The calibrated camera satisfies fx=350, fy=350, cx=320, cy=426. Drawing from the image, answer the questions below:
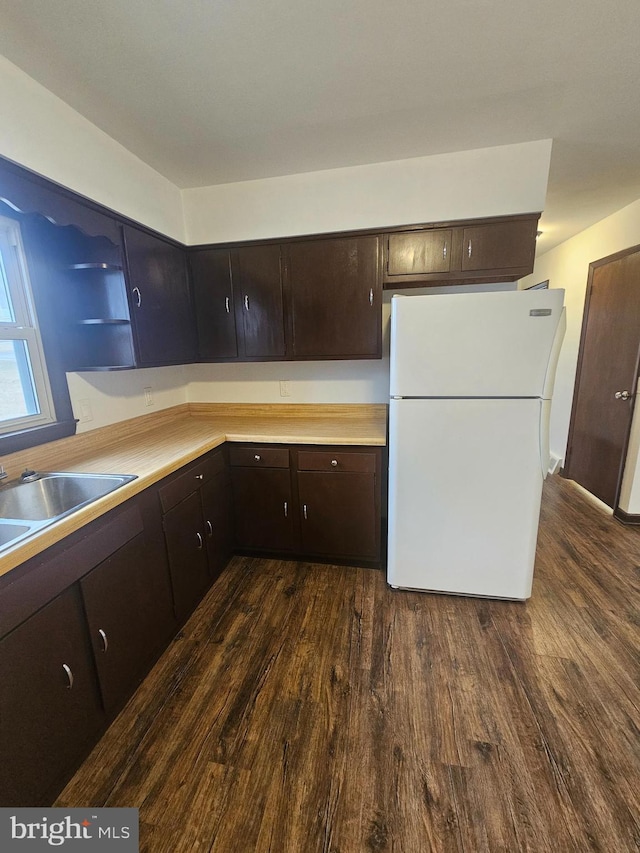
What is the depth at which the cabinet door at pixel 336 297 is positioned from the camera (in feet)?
7.25

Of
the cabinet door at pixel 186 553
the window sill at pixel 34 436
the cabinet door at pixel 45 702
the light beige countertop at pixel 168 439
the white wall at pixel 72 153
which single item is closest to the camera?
the cabinet door at pixel 45 702

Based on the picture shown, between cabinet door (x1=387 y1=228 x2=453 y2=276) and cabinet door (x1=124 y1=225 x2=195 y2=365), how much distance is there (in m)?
1.38

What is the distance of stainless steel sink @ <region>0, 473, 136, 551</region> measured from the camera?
1411 millimetres

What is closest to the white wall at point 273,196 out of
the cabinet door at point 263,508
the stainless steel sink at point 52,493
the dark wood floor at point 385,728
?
the stainless steel sink at point 52,493

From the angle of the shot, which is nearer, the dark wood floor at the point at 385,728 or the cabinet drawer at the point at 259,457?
the dark wood floor at the point at 385,728

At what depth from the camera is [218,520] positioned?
87.0 inches

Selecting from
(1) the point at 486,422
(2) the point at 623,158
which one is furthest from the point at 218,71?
(2) the point at 623,158

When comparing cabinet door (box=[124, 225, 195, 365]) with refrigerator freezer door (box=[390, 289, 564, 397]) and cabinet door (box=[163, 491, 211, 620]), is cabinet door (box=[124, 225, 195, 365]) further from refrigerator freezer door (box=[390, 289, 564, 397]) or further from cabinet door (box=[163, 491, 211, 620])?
refrigerator freezer door (box=[390, 289, 564, 397])

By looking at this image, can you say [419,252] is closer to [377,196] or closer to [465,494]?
[377,196]

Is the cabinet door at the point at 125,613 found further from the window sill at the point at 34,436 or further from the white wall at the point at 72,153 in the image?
the white wall at the point at 72,153

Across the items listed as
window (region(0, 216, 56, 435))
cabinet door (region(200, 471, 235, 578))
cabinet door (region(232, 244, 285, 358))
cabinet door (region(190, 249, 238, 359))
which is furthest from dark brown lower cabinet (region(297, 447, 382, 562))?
window (region(0, 216, 56, 435))

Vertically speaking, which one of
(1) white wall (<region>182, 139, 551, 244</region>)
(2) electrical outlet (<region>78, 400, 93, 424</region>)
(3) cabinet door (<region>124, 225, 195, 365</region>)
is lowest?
(2) electrical outlet (<region>78, 400, 93, 424</region>)

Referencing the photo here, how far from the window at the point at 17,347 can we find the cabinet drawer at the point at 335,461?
1380mm

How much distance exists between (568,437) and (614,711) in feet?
9.52
